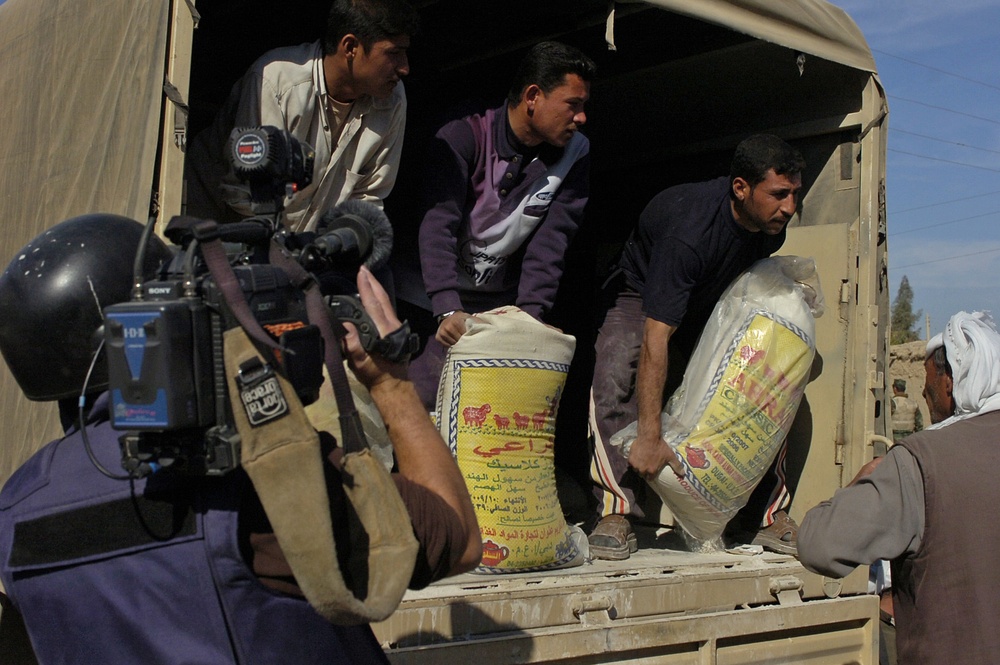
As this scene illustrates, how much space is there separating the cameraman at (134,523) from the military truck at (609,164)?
77cm

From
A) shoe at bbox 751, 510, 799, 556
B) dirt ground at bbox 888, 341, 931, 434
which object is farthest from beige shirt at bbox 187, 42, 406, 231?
dirt ground at bbox 888, 341, 931, 434

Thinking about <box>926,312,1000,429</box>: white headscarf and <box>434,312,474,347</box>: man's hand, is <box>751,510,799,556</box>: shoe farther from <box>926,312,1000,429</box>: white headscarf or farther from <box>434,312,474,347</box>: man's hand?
<box>434,312,474,347</box>: man's hand

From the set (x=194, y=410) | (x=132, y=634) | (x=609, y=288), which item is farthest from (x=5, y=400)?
(x=609, y=288)

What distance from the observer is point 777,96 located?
145 inches

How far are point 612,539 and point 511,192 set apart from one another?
1110 millimetres

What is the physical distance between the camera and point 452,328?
2.70 metres

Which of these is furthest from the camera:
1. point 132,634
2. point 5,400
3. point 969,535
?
point 5,400

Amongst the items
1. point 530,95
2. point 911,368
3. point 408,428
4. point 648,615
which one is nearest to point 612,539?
point 648,615

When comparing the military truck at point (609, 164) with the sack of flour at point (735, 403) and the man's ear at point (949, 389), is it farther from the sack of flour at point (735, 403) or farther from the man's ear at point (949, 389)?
the man's ear at point (949, 389)

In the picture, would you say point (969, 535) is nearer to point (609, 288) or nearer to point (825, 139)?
point (609, 288)

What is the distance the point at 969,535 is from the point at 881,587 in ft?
4.72

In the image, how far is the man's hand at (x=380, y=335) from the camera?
49.3 inches

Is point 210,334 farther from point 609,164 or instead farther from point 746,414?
point 609,164

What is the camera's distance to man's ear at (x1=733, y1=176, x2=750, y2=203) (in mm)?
3182
